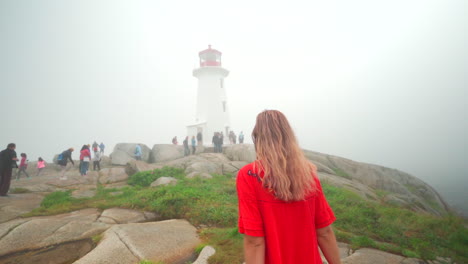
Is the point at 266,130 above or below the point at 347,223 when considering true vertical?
above

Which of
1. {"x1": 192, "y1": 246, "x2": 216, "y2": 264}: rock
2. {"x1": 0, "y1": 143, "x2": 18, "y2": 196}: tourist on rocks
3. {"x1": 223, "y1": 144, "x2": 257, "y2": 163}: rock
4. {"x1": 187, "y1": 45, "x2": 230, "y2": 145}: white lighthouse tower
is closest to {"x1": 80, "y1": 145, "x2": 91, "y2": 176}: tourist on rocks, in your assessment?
{"x1": 0, "y1": 143, "x2": 18, "y2": 196}: tourist on rocks

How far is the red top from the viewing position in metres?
1.95

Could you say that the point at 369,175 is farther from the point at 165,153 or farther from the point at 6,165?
the point at 6,165

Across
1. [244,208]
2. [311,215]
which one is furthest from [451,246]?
[244,208]

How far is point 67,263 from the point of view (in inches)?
196

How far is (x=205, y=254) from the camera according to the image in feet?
16.5

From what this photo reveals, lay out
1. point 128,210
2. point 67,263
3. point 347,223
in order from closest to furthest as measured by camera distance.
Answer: point 67,263 < point 347,223 < point 128,210

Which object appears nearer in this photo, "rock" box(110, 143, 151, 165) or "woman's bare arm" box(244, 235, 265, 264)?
"woman's bare arm" box(244, 235, 265, 264)

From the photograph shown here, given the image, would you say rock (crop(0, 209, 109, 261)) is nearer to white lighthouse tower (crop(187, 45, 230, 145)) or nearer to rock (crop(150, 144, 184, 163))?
rock (crop(150, 144, 184, 163))

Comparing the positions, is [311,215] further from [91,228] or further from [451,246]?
[451,246]

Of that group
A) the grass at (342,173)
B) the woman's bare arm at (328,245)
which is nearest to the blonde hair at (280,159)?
the woman's bare arm at (328,245)

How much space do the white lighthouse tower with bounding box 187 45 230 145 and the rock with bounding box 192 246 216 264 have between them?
25.4 m

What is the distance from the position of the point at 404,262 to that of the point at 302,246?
4.78 m

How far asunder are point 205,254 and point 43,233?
191 inches
